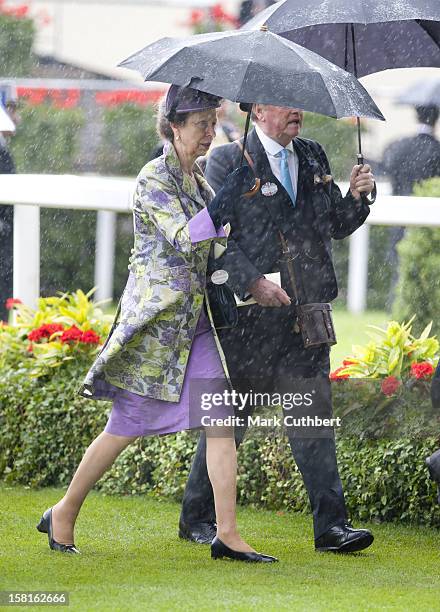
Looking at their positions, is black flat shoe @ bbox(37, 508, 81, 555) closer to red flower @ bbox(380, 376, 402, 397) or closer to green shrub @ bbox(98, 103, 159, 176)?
red flower @ bbox(380, 376, 402, 397)

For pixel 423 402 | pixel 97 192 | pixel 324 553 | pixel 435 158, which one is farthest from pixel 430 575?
pixel 435 158

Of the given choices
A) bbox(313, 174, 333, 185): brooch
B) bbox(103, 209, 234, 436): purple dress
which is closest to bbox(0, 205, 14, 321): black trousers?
bbox(313, 174, 333, 185): brooch

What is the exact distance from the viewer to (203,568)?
514cm

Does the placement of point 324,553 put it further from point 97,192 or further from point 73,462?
point 97,192

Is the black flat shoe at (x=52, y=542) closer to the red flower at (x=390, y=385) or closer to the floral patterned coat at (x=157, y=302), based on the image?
the floral patterned coat at (x=157, y=302)

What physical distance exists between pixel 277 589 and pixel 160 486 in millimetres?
1909

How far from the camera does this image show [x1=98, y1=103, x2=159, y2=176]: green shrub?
15383 mm

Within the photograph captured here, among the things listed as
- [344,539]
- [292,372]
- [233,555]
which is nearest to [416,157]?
[292,372]

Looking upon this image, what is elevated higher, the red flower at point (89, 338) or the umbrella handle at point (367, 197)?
the umbrella handle at point (367, 197)

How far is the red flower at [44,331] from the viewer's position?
730 cm

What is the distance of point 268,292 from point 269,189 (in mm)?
432

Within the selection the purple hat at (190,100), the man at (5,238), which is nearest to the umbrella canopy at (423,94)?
the man at (5,238)

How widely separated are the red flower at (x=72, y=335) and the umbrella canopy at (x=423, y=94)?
18.3 ft

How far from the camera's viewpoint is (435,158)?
1123 cm
